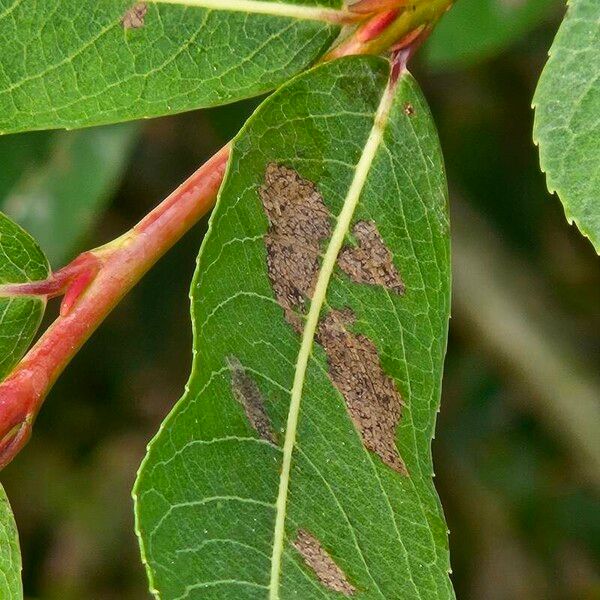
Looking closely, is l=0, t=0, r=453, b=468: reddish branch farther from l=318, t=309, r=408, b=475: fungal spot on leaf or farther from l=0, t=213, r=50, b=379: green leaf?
l=318, t=309, r=408, b=475: fungal spot on leaf

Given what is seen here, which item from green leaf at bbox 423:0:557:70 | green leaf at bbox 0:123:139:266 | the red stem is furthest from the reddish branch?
green leaf at bbox 0:123:139:266

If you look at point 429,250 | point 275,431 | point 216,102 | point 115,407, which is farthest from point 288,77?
point 115,407

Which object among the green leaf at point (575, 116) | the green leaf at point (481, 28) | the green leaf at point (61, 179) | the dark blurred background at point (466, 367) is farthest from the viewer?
the dark blurred background at point (466, 367)

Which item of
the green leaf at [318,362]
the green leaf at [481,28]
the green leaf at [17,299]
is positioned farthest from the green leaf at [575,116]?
the green leaf at [481,28]

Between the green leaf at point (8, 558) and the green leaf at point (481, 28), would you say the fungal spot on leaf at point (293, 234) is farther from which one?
the green leaf at point (481, 28)

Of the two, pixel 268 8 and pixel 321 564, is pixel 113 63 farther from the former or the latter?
pixel 321 564

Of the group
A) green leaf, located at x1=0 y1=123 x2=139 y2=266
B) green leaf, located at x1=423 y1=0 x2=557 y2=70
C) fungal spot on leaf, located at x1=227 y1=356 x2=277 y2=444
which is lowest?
fungal spot on leaf, located at x1=227 y1=356 x2=277 y2=444
